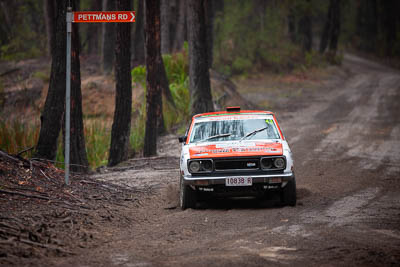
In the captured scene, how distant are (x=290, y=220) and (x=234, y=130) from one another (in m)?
2.49

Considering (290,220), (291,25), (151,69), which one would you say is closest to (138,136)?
(151,69)

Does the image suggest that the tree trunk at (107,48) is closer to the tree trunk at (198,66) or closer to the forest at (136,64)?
the forest at (136,64)

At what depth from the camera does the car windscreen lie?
33.9 ft

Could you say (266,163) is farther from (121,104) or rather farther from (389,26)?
(389,26)

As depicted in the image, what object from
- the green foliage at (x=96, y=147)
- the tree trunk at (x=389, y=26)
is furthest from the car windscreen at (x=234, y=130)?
the tree trunk at (x=389, y=26)

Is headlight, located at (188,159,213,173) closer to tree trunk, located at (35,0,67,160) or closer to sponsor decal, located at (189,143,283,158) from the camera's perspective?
sponsor decal, located at (189,143,283,158)

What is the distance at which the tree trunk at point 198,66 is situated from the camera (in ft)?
71.0

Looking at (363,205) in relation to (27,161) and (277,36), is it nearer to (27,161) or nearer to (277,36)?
(27,161)

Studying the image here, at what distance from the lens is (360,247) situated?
681 centimetres

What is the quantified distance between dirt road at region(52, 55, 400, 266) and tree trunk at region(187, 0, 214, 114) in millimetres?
3656

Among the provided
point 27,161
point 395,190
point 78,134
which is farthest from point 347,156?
point 27,161

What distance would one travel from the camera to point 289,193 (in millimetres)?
9461

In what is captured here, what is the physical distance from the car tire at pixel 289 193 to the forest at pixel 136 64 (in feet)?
14.2

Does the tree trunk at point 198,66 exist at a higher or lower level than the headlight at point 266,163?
higher
